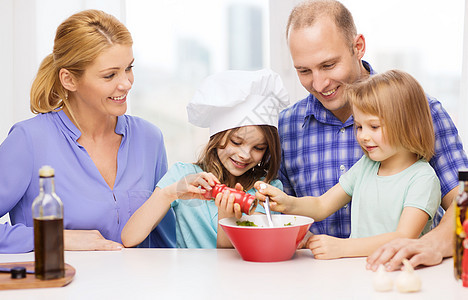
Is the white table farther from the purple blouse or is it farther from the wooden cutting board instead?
the purple blouse

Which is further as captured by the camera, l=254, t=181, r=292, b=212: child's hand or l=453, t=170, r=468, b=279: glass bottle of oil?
l=254, t=181, r=292, b=212: child's hand

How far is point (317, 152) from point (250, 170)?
244mm

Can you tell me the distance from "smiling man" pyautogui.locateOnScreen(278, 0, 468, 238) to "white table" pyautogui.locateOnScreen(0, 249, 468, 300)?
45 cm

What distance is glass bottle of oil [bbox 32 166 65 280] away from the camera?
1062mm

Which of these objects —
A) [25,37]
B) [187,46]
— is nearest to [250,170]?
[187,46]

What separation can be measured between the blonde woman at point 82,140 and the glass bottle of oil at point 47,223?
0.56m

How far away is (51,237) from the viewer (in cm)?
107

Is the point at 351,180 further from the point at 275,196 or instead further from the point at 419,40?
the point at 419,40

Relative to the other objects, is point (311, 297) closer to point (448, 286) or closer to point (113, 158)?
point (448, 286)

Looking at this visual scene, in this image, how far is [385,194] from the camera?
148 cm

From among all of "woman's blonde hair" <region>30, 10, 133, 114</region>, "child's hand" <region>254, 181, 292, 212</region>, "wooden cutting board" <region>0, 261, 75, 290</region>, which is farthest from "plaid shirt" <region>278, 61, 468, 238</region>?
"wooden cutting board" <region>0, 261, 75, 290</region>

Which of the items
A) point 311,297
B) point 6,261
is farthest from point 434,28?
point 6,261

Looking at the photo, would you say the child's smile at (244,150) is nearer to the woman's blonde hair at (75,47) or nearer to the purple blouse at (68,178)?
the purple blouse at (68,178)

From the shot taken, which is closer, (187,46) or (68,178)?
(68,178)
